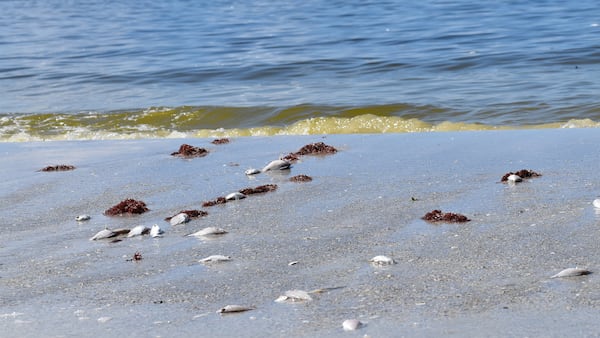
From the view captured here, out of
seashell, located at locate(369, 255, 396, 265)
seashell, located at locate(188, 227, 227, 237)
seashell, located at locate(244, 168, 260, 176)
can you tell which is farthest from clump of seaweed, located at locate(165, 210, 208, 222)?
seashell, located at locate(369, 255, 396, 265)

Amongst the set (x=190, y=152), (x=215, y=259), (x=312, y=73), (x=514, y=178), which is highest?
(x=215, y=259)

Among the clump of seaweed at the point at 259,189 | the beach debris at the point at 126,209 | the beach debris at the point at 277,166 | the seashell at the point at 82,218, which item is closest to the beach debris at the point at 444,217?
the clump of seaweed at the point at 259,189

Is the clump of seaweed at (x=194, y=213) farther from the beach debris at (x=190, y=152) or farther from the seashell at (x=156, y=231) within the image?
the beach debris at (x=190, y=152)

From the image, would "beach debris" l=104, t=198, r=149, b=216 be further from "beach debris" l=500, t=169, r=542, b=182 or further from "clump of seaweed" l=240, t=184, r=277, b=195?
"beach debris" l=500, t=169, r=542, b=182

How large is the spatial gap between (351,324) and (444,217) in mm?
2103

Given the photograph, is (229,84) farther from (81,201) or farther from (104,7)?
(104,7)

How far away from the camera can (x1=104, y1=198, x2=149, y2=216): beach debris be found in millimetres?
7074

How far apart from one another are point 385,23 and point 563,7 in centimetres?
A: 568

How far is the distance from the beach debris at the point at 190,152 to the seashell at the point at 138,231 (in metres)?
3.21

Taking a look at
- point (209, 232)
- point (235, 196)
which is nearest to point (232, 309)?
point (209, 232)

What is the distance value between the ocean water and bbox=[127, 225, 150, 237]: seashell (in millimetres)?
7104

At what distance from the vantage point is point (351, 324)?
4.36 metres

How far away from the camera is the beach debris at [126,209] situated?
707 centimetres

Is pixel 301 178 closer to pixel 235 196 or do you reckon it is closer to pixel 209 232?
pixel 235 196
